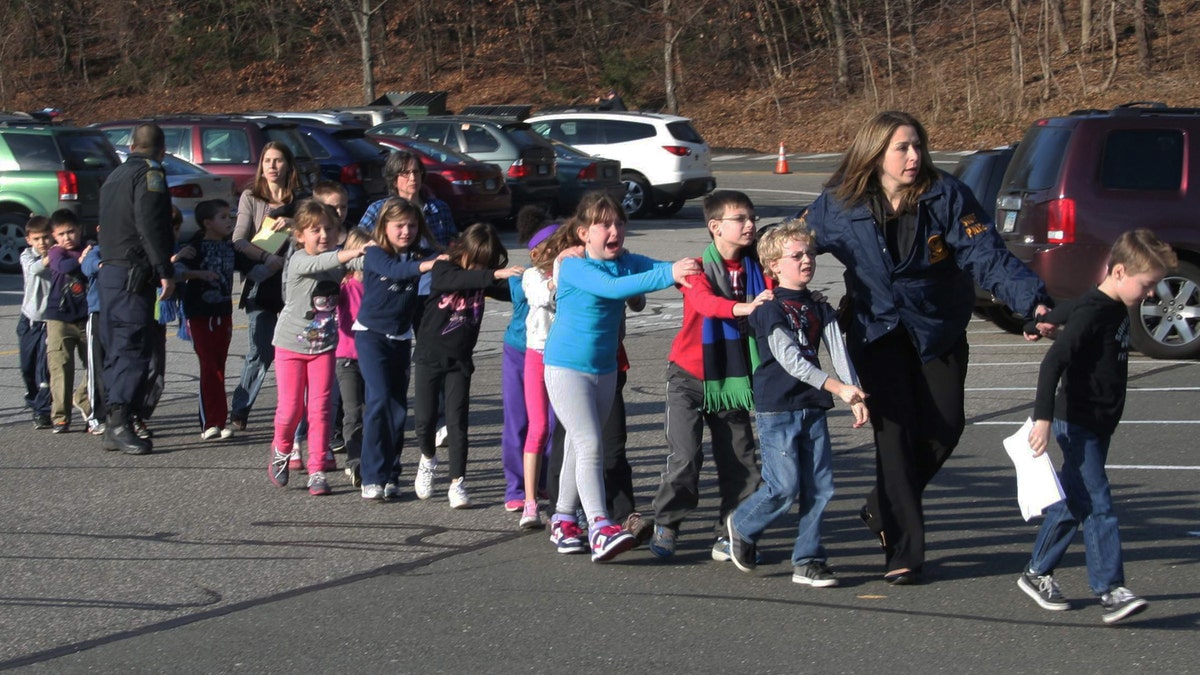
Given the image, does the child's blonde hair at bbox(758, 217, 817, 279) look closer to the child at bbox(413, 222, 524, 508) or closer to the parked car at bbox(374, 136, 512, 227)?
the child at bbox(413, 222, 524, 508)

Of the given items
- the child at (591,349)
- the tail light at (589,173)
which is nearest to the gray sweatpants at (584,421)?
the child at (591,349)

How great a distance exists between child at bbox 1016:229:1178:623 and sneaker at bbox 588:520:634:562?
5.27 feet

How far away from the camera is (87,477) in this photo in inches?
316

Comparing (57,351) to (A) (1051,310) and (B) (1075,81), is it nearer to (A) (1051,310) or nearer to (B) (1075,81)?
(A) (1051,310)

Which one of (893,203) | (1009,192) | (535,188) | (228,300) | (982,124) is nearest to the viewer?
(893,203)

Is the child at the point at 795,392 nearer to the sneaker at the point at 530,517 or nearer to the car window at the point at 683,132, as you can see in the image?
the sneaker at the point at 530,517

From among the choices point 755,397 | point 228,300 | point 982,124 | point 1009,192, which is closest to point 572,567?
point 755,397

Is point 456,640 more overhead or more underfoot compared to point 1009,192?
more underfoot

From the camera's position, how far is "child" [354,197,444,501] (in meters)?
7.31

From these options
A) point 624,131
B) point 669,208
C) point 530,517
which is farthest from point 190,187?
point 530,517

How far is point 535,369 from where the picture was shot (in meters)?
6.90

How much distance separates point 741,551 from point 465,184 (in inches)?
609

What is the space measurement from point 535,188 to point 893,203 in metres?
17.2

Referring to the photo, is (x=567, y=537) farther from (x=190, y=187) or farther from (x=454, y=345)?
(x=190, y=187)
